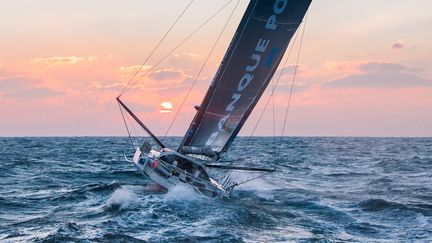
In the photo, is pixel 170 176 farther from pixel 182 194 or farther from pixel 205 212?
pixel 205 212

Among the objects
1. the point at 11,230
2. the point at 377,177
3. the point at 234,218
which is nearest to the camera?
the point at 11,230

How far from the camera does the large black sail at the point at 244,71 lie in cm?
1642

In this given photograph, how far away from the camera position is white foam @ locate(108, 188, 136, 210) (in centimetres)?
1590

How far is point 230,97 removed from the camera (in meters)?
17.5

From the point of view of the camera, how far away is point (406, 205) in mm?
18297

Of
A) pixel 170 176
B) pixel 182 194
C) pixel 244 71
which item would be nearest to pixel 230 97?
pixel 244 71

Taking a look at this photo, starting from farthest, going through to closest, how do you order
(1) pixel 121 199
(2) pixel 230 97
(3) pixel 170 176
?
1. (2) pixel 230 97
2. (3) pixel 170 176
3. (1) pixel 121 199

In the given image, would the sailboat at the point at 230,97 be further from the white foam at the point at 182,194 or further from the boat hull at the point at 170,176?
the white foam at the point at 182,194

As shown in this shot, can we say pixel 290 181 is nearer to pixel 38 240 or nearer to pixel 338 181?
pixel 338 181

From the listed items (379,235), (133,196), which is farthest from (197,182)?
(379,235)

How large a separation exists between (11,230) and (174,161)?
6896 millimetres

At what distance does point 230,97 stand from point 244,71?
113cm

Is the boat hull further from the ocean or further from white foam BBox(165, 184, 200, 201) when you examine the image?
the ocean

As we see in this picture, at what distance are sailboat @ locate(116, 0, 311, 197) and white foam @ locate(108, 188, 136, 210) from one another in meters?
1.11
